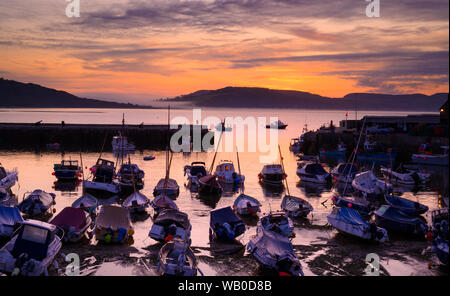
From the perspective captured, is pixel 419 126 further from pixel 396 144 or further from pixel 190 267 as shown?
pixel 190 267

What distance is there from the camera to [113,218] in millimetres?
18484

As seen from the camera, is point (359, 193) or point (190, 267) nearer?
point (190, 267)

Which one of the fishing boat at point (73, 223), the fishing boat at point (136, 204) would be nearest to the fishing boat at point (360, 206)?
the fishing boat at point (136, 204)

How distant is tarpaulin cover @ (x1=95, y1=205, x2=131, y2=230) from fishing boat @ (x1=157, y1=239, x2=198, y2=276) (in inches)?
181

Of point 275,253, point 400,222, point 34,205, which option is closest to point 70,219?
point 34,205

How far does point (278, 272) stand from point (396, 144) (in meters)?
52.7

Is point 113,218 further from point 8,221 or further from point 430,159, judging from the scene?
point 430,159

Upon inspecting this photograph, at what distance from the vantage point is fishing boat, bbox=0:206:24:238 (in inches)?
679

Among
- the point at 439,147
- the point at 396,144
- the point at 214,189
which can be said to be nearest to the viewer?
the point at 214,189

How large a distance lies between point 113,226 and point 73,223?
1791 mm

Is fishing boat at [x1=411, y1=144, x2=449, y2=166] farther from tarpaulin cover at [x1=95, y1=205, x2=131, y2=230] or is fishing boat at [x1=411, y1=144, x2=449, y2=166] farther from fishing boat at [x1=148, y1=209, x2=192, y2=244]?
tarpaulin cover at [x1=95, y1=205, x2=131, y2=230]

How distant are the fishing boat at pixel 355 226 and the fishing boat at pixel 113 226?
1024 centimetres
